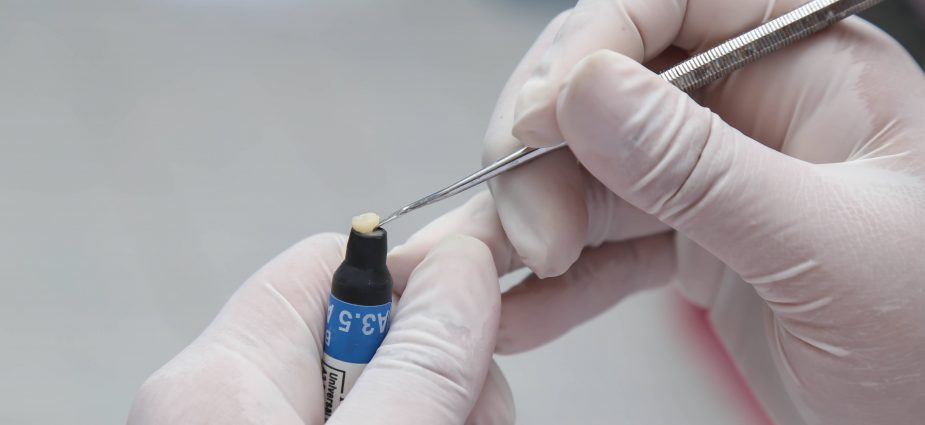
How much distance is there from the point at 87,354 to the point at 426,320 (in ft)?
1.63

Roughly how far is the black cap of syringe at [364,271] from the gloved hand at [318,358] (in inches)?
2.6

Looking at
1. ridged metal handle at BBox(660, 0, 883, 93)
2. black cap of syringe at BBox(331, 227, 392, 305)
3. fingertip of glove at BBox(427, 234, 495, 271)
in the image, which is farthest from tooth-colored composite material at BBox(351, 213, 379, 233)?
ridged metal handle at BBox(660, 0, 883, 93)

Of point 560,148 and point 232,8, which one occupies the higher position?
point 232,8

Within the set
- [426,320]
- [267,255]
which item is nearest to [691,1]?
[426,320]

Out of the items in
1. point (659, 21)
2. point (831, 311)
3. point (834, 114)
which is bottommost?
point (831, 311)

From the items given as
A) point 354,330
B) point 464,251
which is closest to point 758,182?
point 464,251

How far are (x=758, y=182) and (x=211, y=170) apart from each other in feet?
2.67

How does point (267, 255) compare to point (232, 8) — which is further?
point (232, 8)

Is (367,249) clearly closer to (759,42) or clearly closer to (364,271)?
(364,271)

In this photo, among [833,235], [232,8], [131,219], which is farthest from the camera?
[232,8]

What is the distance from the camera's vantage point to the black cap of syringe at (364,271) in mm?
665

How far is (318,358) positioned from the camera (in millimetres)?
770

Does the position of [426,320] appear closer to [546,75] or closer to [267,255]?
[546,75]

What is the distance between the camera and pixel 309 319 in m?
0.78
